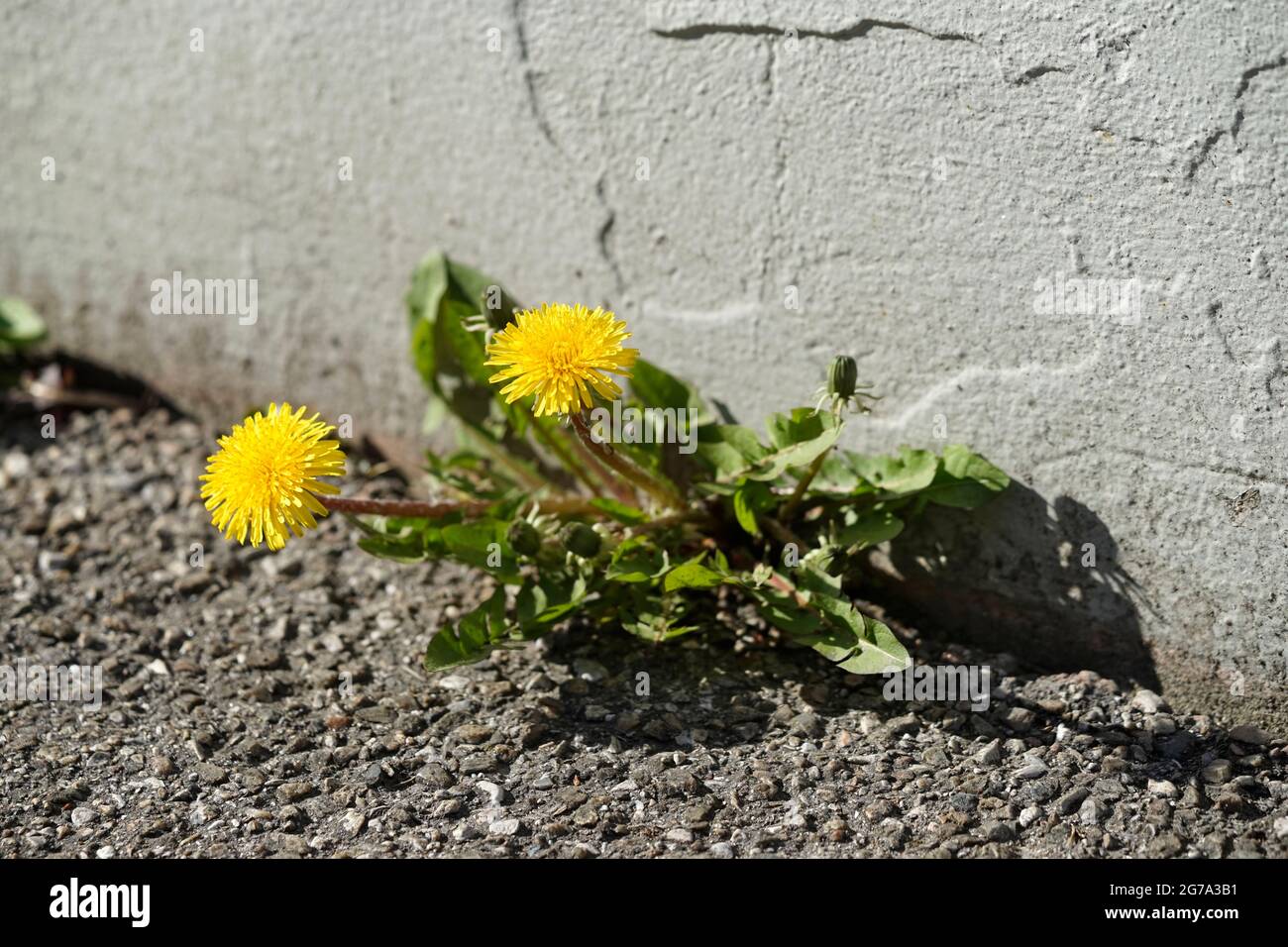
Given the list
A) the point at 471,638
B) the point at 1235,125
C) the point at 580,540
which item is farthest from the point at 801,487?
the point at 1235,125

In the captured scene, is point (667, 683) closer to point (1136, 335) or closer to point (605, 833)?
point (605, 833)

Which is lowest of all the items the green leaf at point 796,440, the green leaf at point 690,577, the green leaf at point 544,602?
the green leaf at point 544,602

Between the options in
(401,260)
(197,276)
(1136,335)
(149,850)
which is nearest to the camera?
(149,850)

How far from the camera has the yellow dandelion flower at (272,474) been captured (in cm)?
226

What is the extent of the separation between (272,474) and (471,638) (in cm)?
46

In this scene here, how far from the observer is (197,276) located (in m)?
3.41

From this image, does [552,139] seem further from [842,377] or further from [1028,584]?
[1028,584]

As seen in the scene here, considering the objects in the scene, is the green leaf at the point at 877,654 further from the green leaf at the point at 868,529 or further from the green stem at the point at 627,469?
the green stem at the point at 627,469

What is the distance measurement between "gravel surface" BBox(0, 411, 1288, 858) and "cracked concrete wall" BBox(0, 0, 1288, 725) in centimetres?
27

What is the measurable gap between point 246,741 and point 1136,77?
6.07ft

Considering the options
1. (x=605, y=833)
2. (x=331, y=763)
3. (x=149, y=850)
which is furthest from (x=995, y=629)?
(x=149, y=850)

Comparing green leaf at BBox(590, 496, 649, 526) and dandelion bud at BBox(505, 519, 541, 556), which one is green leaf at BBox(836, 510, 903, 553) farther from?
dandelion bud at BBox(505, 519, 541, 556)

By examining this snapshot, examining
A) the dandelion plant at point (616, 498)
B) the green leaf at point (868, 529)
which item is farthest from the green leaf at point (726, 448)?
the green leaf at point (868, 529)

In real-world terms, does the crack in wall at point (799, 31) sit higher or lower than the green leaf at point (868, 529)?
higher
